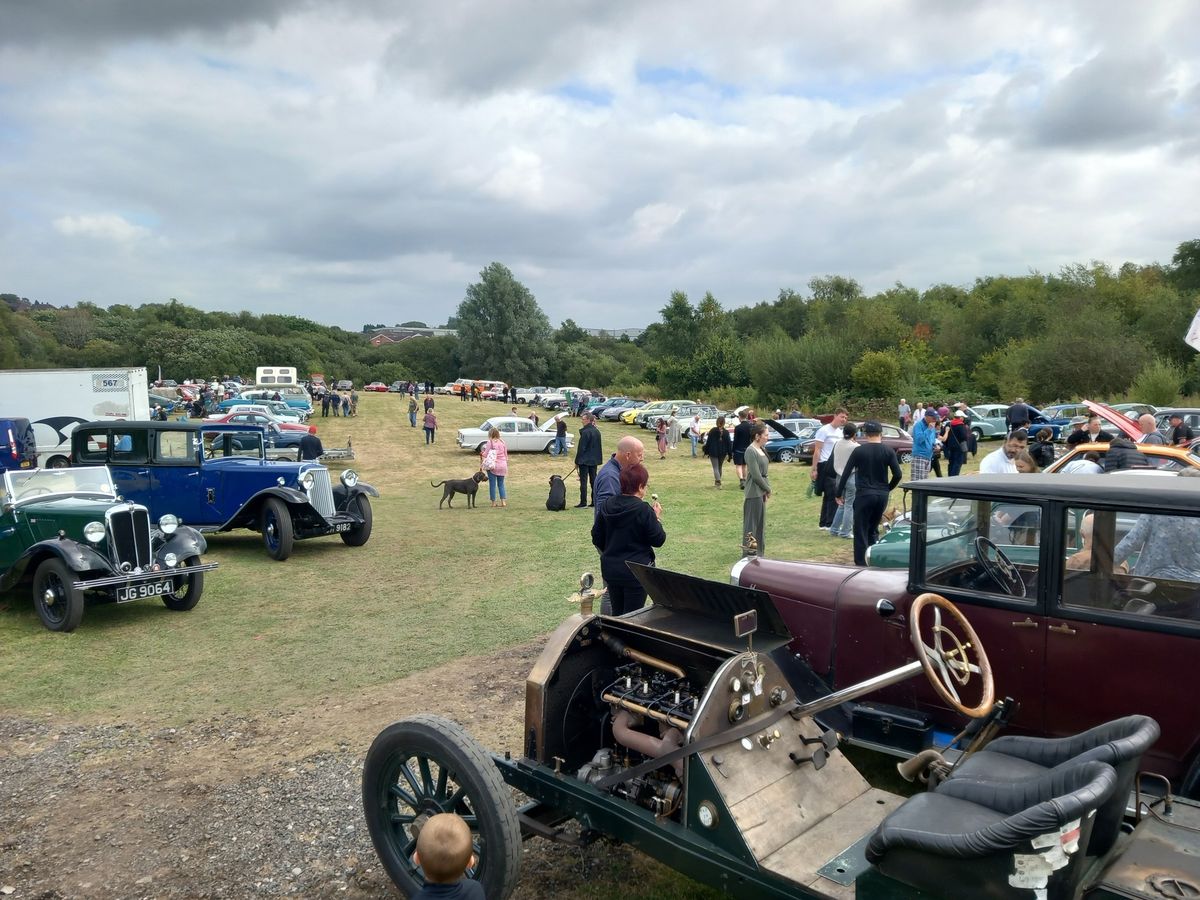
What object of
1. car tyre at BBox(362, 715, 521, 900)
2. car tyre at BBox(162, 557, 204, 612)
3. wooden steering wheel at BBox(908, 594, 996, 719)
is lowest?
car tyre at BBox(162, 557, 204, 612)

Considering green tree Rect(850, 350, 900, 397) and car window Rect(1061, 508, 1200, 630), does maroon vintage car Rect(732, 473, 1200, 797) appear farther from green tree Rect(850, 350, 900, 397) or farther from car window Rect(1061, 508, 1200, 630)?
green tree Rect(850, 350, 900, 397)

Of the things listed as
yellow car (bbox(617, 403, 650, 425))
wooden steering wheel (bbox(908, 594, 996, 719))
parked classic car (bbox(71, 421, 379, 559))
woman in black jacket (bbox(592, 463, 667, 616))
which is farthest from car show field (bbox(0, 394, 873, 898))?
yellow car (bbox(617, 403, 650, 425))

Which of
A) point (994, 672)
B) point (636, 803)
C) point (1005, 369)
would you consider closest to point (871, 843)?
point (636, 803)

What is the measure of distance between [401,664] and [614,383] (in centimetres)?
6071

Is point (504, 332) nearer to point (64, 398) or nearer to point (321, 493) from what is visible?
point (64, 398)

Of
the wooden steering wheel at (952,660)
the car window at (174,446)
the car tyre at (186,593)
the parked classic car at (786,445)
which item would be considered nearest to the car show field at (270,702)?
the car tyre at (186,593)

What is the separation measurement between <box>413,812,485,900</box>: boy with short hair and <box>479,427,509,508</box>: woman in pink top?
13937mm

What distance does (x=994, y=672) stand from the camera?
161 inches

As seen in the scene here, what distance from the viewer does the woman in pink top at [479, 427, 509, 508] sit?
16.5 m

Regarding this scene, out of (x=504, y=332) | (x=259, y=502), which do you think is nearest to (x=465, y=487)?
(x=259, y=502)

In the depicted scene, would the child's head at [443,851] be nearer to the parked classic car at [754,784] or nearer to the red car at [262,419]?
the parked classic car at [754,784]

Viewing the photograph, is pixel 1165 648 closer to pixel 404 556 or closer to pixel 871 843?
pixel 871 843

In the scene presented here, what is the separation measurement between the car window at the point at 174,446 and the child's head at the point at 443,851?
424 inches

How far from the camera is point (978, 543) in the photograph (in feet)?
14.0
